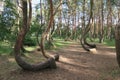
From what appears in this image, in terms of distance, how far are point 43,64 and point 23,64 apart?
1.02 meters

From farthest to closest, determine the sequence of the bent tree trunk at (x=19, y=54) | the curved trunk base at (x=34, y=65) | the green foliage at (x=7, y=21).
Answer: the green foliage at (x=7, y=21), the curved trunk base at (x=34, y=65), the bent tree trunk at (x=19, y=54)

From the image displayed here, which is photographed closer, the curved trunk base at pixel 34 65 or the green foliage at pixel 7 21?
the curved trunk base at pixel 34 65

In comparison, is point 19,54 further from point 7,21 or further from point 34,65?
point 7,21

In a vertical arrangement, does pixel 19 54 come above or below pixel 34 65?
above

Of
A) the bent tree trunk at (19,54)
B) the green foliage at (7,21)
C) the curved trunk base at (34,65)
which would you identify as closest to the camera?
the bent tree trunk at (19,54)

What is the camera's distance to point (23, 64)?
1057 cm

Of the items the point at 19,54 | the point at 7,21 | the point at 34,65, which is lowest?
the point at 34,65

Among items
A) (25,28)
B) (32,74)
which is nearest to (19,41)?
(25,28)

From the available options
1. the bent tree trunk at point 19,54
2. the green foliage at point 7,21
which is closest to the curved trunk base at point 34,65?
the bent tree trunk at point 19,54

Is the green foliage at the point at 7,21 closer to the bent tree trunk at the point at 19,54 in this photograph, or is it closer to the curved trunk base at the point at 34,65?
the bent tree trunk at the point at 19,54

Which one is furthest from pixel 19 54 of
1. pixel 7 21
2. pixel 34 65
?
pixel 7 21

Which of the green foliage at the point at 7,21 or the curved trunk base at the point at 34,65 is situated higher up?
the green foliage at the point at 7,21

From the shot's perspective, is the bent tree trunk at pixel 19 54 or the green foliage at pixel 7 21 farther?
the green foliage at pixel 7 21

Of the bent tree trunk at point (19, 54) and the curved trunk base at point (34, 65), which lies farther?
the curved trunk base at point (34, 65)
